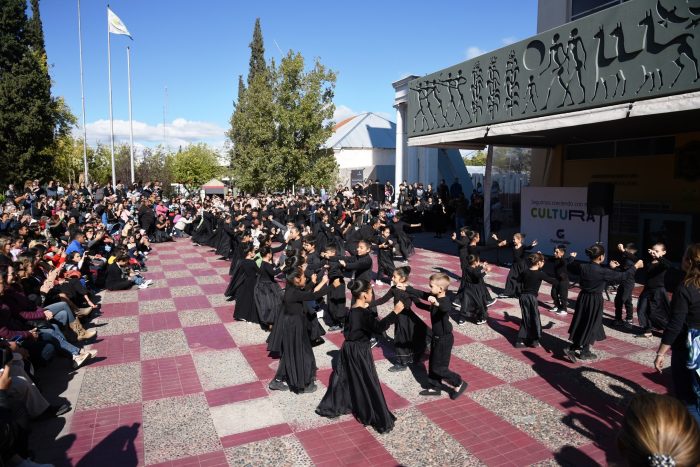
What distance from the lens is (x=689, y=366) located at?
166 inches

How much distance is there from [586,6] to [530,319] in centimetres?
1439

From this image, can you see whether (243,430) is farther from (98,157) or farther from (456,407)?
(98,157)

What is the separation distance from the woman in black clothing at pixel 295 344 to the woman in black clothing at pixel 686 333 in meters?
4.02

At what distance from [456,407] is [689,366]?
2669mm

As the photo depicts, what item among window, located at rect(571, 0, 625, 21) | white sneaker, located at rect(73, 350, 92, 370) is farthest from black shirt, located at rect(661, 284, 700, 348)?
window, located at rect(571, 0, 625, 21)

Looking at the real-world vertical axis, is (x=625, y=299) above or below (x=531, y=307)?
below

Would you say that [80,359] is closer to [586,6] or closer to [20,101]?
[586,6]

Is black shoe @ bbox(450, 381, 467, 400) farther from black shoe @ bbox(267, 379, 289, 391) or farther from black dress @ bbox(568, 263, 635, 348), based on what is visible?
black dress @ bbox(568, 263, 635, 348)

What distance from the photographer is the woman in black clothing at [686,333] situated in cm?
429

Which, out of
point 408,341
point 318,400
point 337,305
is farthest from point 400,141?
point 318,400

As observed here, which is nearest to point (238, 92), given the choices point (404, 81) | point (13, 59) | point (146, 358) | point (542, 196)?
point (13, 59)

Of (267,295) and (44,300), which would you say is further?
(267,295)

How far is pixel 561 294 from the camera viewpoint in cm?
987

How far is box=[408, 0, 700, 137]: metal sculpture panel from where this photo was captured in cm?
994
